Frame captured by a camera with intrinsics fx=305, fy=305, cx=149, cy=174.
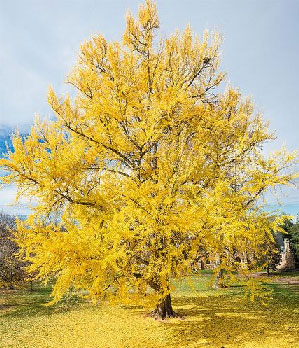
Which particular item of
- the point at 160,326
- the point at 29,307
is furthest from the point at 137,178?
the point at 29,307

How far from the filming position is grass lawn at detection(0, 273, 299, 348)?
22.9ft

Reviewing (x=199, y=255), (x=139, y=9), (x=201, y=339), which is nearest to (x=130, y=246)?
(x=199, y=255)

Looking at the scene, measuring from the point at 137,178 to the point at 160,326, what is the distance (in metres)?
4.00

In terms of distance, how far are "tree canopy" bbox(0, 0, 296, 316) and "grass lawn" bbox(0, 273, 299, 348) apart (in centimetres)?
115

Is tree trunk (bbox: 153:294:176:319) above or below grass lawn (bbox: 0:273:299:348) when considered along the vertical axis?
above

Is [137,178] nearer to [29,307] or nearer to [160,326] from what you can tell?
[160,326]

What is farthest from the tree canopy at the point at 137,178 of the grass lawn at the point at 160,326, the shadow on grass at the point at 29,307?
the shadow on grass at the point at 29,307

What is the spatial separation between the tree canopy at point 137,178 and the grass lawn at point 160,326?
1.15 metres

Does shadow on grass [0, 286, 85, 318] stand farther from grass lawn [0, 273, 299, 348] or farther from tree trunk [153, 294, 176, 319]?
tree trunk [153, 294, 176, 319]

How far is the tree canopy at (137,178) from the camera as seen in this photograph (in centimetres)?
565

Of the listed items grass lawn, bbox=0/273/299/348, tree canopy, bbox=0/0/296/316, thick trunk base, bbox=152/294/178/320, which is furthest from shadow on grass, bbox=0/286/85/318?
tree canopy, bbox=0/0/296/316

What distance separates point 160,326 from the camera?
26.4 feet

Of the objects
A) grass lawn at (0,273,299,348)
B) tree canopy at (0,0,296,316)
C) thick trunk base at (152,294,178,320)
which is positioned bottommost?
grass lawn at (0,273,299,348)

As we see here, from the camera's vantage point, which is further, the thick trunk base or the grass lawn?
the thick trunk base
